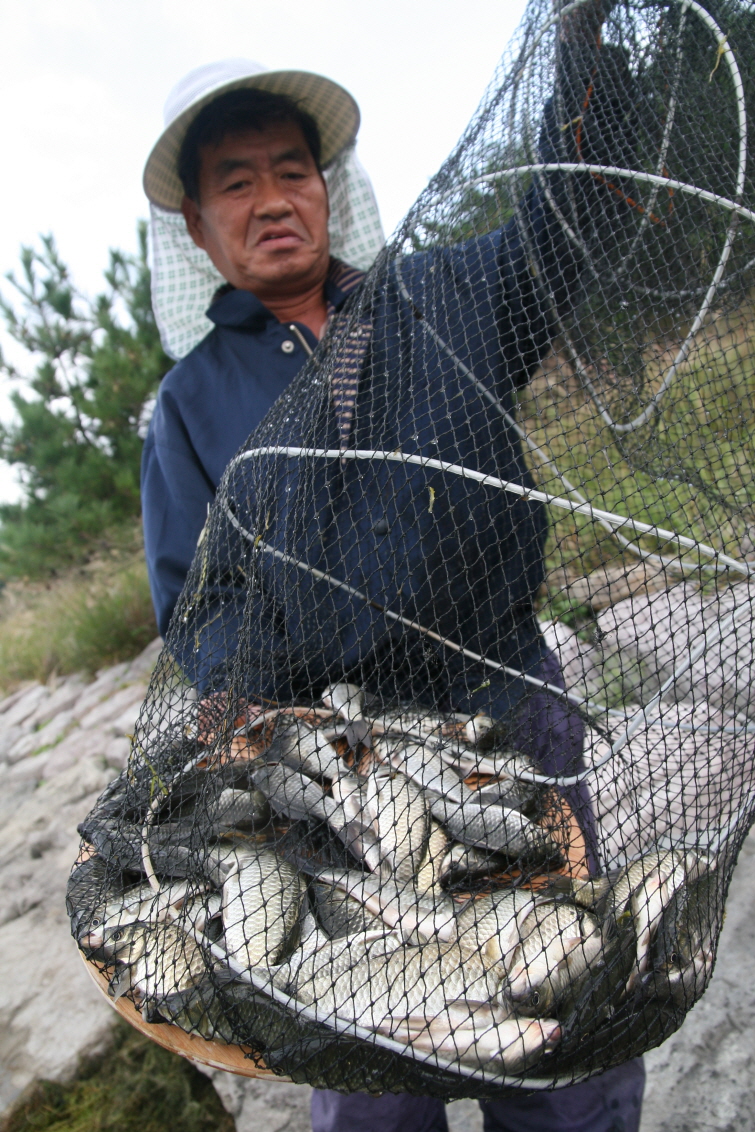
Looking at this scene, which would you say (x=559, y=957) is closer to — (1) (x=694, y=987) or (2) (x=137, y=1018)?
(1) (x=694, y=987)

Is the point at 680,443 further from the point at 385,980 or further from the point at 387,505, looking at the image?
the point at 385,980

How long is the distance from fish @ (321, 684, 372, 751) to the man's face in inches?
46.6

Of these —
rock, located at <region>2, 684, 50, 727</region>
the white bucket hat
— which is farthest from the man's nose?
rock, located at <region>2, 684, 50, 727</region>

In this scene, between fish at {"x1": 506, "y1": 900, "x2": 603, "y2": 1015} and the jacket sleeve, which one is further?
the jacket sleeve

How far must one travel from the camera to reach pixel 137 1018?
1188 mm

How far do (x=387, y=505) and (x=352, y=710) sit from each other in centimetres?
43

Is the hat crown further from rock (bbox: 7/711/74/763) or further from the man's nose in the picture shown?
rock (bbox: 7/711/74/763)

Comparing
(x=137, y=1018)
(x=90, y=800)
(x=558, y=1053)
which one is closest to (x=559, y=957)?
(x=558, y=1053)

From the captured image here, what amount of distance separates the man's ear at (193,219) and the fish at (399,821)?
5.56ft

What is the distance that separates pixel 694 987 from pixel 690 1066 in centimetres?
112

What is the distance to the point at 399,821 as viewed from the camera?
1.33 m

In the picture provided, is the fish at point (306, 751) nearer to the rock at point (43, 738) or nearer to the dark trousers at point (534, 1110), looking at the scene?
the dark trousers at point (534, 1110)

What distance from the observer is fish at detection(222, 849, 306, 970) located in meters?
1.15

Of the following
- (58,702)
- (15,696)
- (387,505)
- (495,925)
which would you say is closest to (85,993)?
(495,925)
